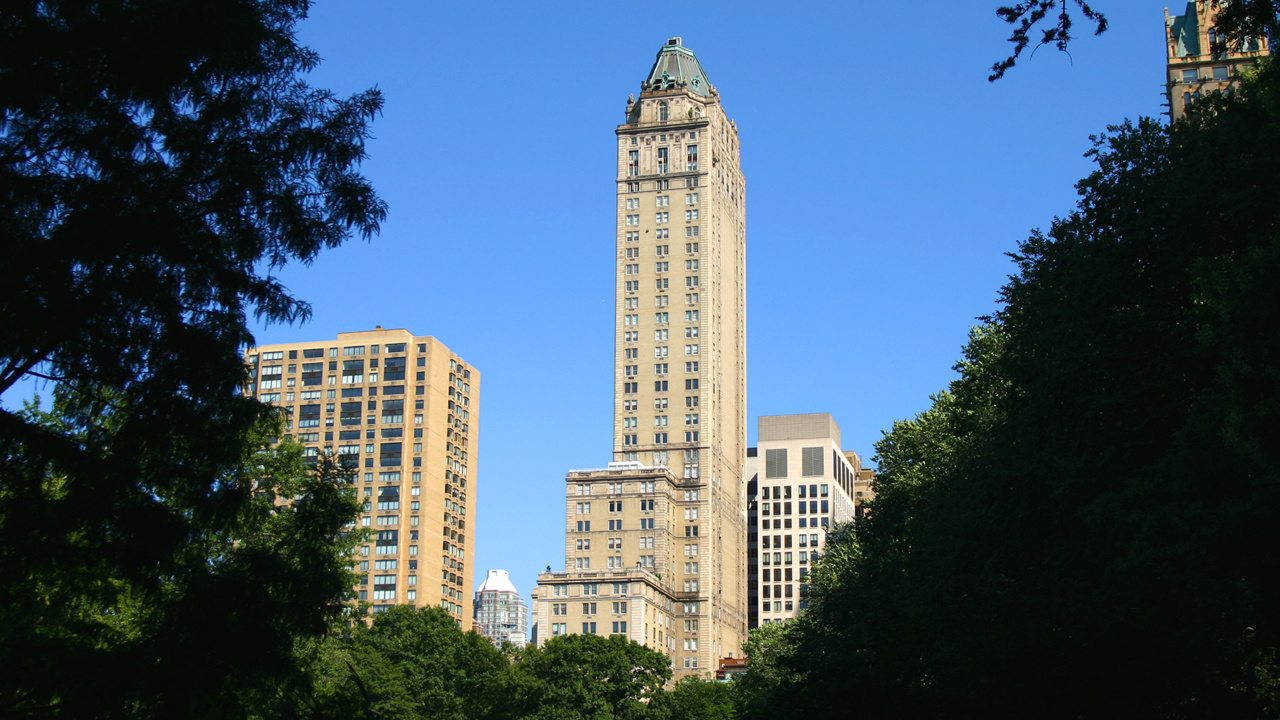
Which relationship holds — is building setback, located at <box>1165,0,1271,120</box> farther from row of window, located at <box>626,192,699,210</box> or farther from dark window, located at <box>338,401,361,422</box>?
dark window, located at <box>338,401,361,422</box>

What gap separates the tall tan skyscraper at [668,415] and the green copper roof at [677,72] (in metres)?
0.30

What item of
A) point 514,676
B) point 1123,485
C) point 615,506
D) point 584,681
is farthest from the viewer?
point 615,506

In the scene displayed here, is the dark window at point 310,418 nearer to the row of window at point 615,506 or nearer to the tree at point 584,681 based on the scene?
the row of window at point 615,506

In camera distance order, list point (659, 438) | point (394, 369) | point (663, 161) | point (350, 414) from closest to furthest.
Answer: point (659, 438)
point (394, 369)
point (663, 161)
point (350, 414)

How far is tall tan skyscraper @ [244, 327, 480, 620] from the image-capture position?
176 metres

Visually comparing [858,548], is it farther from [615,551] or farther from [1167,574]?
[615,551]

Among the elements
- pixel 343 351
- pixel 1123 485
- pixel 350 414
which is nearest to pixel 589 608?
pixel 350 414

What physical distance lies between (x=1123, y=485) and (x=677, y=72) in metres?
159

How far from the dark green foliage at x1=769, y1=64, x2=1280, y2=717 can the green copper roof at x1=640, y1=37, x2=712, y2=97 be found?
139117 millimetres

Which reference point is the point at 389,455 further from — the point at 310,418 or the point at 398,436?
the point at 310,418

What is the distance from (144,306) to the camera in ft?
64.5

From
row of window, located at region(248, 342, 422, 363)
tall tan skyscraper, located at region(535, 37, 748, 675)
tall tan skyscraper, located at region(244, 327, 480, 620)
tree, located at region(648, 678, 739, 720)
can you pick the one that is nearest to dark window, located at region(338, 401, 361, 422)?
tall tan skyscraper, located at region(244, 327, 480, 620)

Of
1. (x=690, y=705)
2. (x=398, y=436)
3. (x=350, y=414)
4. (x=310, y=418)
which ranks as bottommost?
(x=690, y=705)

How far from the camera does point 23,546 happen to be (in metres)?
18.8
